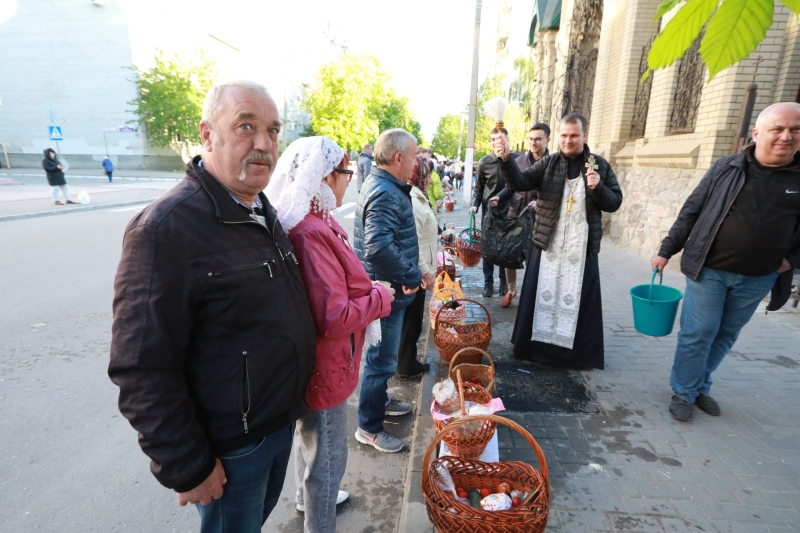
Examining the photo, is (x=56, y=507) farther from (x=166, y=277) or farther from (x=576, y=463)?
(x=576, y=463)

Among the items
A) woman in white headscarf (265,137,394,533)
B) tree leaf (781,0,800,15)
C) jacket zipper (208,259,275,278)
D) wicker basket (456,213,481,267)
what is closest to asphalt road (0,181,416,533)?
woman in white headscarf (265,137,394,533)

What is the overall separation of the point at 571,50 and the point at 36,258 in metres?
13.6

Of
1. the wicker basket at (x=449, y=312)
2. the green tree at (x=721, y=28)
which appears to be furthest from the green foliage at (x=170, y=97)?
the green tree at (x=721, y=28)

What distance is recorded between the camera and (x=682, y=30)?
3.24ft

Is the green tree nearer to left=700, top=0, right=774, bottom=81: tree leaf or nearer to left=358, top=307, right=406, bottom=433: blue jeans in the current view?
left=700, top=0, right=774, bottom=81: tree leaf

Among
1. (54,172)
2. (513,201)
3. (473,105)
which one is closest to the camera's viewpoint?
(513,201)

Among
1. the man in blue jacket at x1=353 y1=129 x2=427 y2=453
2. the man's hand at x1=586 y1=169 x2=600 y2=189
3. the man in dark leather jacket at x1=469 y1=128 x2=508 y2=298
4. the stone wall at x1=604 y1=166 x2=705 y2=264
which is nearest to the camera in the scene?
the man in blue jacket at x1=353 y1=129 x2=427 y2=453

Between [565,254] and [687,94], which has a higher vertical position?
[687,94]

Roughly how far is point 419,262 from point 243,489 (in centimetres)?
222

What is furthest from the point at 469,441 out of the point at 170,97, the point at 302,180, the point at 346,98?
the point at 346,98

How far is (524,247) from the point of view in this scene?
5.14 meters

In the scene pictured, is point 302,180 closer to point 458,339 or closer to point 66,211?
point 458,339

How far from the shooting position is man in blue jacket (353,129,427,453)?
2.76 metres

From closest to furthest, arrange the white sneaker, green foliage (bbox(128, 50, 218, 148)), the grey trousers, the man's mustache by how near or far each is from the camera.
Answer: the man's mustache, the grey trousers, the white sneaker, green foliage (bbox(128, 50, 218, 148))
